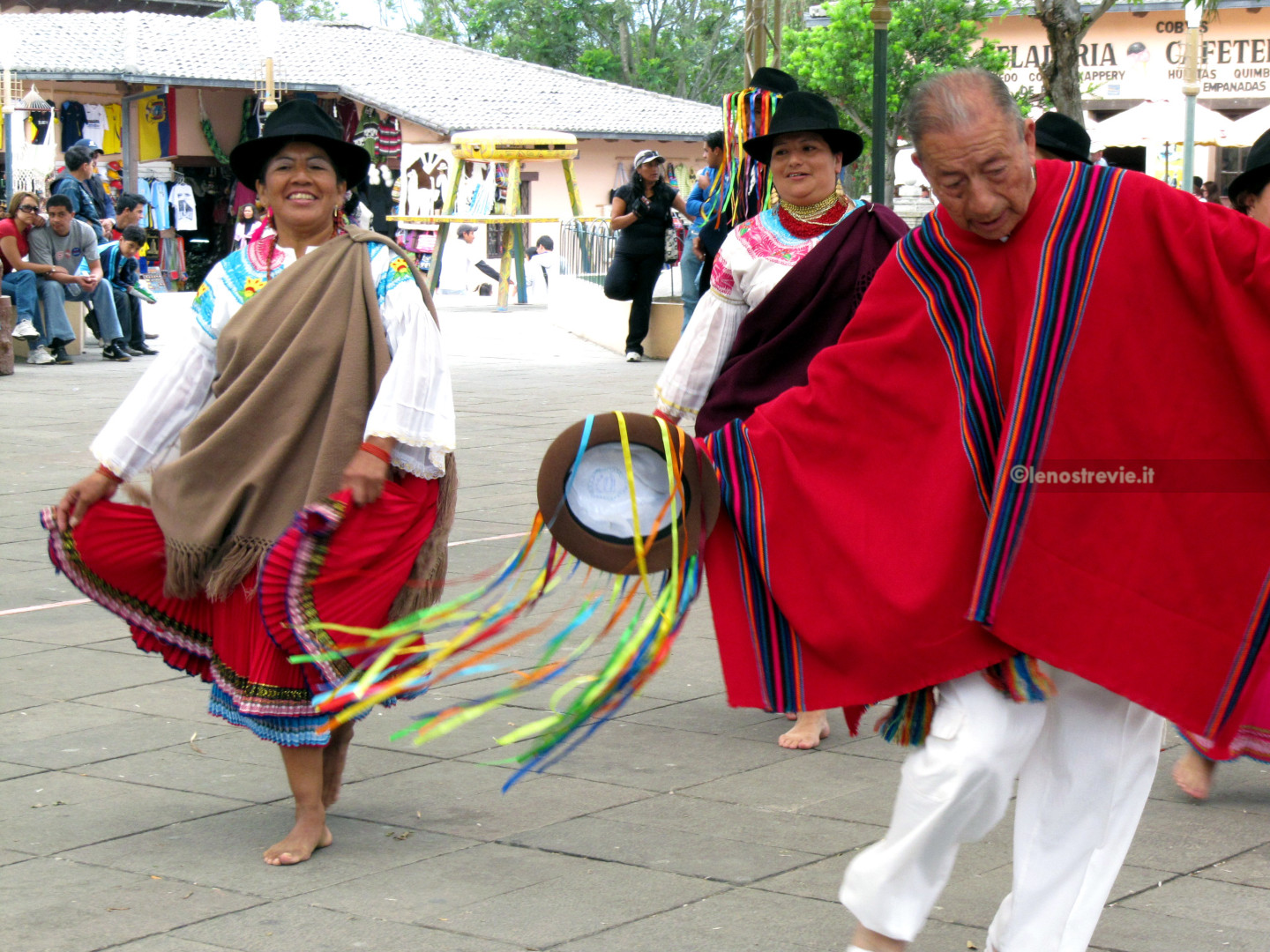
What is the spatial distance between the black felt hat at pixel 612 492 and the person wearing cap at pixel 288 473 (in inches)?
35.4

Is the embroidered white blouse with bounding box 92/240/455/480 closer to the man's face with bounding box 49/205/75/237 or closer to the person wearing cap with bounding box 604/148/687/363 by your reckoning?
the person wearing cap with bounding box 604/148/687/363

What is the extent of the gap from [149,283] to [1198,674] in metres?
26.1

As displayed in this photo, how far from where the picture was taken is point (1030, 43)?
118ft

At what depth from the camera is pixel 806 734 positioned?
4.80 m

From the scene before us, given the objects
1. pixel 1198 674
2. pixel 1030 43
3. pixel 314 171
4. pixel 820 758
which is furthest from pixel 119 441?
pixel 1030 43

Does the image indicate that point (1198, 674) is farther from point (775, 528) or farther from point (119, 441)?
point (119, 441)

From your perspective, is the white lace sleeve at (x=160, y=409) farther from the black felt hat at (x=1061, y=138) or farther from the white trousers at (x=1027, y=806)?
the black felt hat at (x=1061, y=138)

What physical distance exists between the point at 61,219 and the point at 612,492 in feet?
43.9

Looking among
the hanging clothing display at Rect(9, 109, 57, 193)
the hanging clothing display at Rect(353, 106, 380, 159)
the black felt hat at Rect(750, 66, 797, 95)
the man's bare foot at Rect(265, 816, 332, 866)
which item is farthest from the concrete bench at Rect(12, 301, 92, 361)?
the hanging clothing display at Rect(353, 106, 380, 159)

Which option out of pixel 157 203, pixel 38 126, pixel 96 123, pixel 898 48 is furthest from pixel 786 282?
pixel 898 48

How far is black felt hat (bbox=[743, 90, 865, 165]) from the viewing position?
4.79 m

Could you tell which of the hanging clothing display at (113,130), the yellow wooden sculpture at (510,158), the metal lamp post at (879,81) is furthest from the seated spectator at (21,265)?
the hanging clothing display at (113,130)

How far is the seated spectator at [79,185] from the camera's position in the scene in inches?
628

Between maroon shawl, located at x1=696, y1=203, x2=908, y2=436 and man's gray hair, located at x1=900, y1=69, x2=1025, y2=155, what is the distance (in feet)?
5.23
